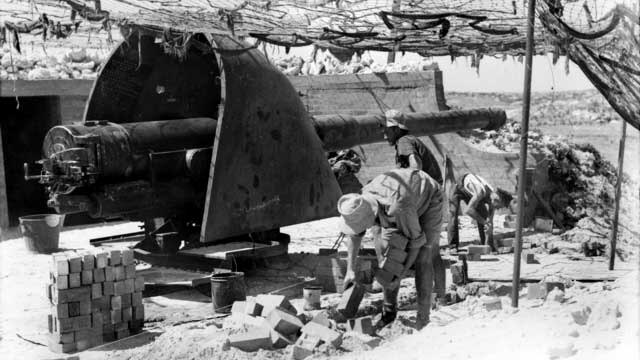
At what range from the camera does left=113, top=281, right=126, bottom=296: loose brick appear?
6.48 metres

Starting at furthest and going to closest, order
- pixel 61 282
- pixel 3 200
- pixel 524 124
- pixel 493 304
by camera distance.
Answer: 1. pixel 3 200
2. pixel 61 282
3. pixel 493 304
4. pixel 524 124

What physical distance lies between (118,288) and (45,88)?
7600 millimetres

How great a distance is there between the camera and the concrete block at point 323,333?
539cm

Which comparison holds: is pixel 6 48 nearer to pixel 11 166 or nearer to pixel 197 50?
pixel 11 166

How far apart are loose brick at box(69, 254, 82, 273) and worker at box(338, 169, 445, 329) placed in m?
2.39

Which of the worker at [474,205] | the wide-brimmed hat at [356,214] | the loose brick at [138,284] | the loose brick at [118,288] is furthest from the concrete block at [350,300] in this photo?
the worker at [474,205]

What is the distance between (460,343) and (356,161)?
8543mm

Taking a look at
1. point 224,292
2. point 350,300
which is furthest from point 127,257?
point 350,300

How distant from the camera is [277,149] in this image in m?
8.60

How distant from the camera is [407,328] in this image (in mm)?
5859

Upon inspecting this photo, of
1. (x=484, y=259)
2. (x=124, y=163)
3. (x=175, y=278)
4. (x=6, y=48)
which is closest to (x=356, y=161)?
(x=484, y=259)

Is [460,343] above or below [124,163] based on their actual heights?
below

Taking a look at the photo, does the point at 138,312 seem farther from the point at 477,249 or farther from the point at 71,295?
the point at 477,249

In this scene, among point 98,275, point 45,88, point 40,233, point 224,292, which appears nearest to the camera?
point 98,275
